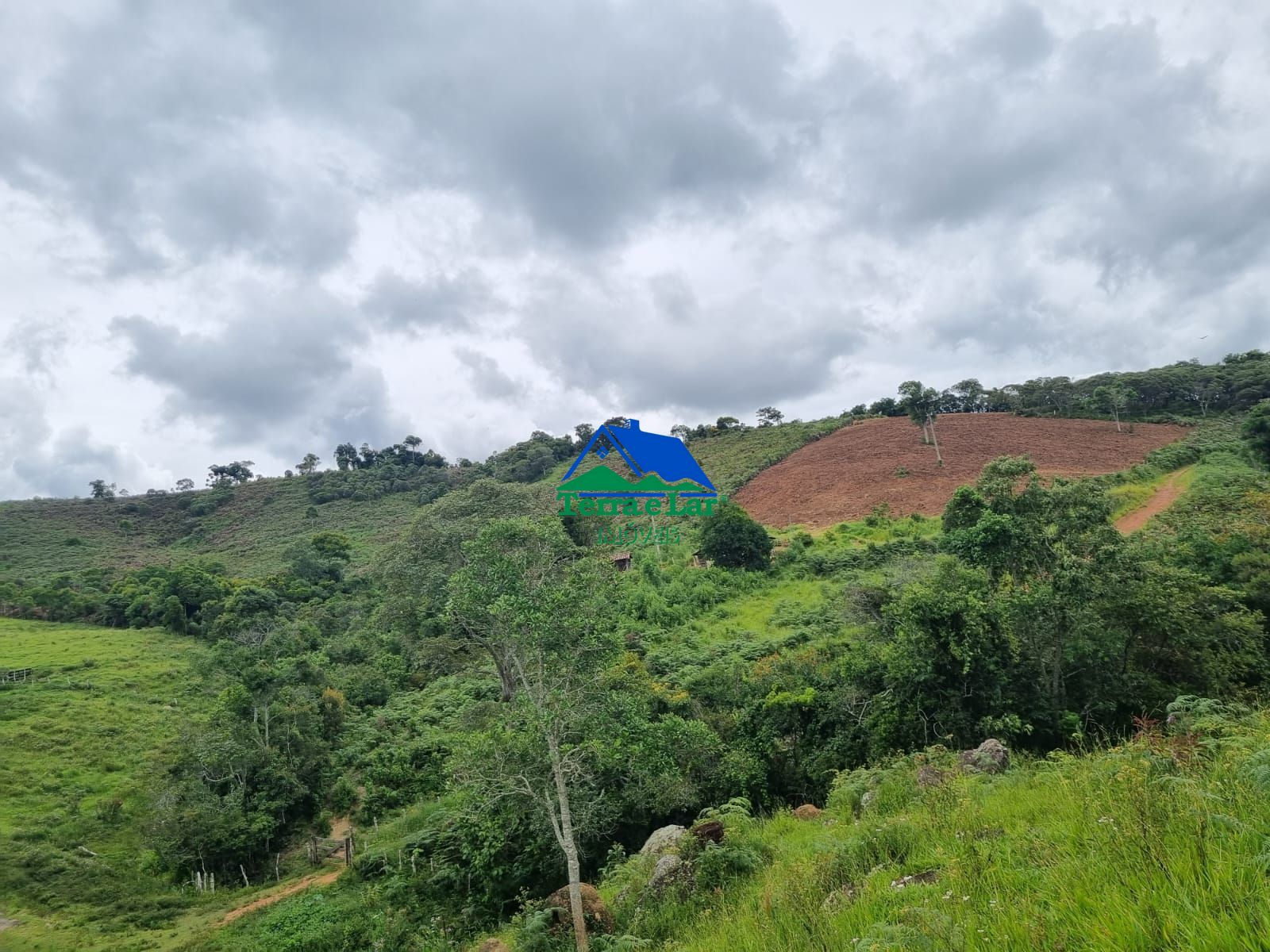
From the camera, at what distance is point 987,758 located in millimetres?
8305

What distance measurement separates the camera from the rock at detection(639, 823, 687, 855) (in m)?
8.93

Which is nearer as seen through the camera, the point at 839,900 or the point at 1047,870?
the point at 1047,870

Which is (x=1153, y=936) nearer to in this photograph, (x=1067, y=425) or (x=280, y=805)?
(x=280, y=805)

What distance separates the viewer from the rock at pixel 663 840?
8.93 metres

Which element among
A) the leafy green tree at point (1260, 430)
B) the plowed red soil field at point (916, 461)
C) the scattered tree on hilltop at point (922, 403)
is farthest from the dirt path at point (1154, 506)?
the scattered tree on hilltop at point (922, 403)

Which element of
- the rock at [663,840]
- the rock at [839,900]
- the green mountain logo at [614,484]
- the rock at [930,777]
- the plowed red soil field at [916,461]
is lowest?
the rock at [663,840]

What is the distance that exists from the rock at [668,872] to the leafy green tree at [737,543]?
19771 mm

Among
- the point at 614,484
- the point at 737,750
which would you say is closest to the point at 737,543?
the point at 614,484

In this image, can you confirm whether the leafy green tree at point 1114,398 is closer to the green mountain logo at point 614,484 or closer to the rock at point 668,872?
the green mountain logo at point 614,484

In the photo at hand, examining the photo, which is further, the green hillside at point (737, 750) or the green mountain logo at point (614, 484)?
the green mountain logo at point (614, 484)

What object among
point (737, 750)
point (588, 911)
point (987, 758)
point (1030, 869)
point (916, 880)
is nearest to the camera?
point (1030, 869)

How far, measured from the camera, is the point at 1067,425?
1709 inches

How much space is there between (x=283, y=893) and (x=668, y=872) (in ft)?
41.3

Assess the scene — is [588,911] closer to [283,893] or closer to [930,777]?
[930,777]
